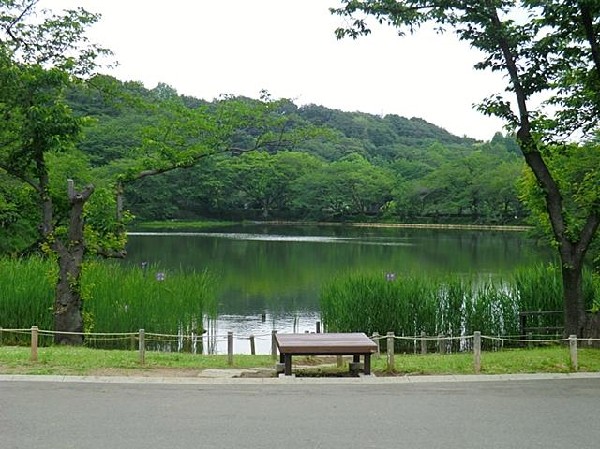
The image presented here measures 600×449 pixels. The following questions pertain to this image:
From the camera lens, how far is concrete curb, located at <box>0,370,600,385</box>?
301 inches

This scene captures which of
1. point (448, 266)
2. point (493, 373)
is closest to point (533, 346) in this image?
point (493, 373)

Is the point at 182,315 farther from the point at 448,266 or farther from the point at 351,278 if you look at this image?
the point at 448,266

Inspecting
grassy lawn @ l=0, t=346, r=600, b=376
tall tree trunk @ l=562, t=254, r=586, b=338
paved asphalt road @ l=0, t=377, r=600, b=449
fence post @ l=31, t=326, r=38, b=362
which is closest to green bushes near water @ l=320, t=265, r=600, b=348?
tall tree trunk @ l=562, t=254, r=586, b=338

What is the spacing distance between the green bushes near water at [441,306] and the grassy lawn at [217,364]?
4033 mm

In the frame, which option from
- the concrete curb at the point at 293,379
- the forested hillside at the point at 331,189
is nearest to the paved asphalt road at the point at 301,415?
the concrete curb at the point at 293,379

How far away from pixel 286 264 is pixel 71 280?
20.0 meters

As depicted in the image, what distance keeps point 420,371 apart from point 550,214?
150 inches

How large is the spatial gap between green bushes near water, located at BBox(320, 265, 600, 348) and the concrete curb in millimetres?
5829

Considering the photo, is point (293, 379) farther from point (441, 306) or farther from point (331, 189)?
point (331, 189)

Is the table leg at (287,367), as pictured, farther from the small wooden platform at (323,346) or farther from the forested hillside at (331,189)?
the forested hillside at (331,189)

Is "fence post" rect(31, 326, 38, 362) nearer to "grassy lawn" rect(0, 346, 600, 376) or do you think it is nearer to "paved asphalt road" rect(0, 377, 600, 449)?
"grassy lawn" rect(0, 346, 600, 376)

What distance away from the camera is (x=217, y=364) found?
931 centimetres

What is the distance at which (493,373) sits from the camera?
831 centimetres

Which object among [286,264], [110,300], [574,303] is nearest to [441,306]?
[574,303]
